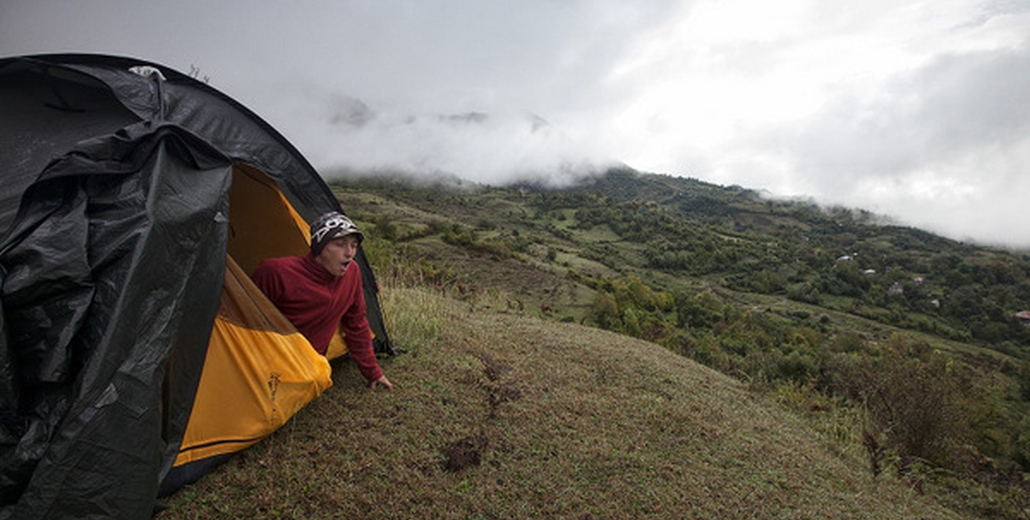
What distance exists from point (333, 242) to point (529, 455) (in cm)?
210

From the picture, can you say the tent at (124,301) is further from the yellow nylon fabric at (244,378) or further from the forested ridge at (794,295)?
the forested ridge at (794,295)

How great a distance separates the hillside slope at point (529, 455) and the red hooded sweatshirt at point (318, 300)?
0.42 m

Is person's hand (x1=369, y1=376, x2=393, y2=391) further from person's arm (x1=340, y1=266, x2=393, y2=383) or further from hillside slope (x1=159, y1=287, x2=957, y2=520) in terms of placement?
hillside slope (x1=159, y1=287, x2=957, y2=520)

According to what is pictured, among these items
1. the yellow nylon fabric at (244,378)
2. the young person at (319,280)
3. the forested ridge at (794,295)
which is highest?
the young person at (319,280)

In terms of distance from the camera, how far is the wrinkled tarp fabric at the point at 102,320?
1864 mm

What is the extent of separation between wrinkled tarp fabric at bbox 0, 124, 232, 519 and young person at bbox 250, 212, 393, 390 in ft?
1.83

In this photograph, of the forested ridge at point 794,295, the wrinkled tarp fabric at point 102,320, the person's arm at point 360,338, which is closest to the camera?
the wrinkled tarp fabric at point 102,320

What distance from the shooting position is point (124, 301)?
2115mm

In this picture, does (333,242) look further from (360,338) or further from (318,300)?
(360,338)

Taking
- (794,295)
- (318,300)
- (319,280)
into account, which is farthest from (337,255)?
(794,295)

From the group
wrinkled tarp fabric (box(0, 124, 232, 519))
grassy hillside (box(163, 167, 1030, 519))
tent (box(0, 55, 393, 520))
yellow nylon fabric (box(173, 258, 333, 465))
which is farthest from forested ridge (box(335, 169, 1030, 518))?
wrinkled tarp fabric (box(0, 124, 232, 519))

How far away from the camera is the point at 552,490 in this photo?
283cm

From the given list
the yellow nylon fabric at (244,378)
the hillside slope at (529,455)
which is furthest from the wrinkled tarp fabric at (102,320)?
the hillside slope at (529,455)

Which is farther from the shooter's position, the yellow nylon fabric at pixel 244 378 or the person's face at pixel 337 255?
the person's face at pixel 337 255
